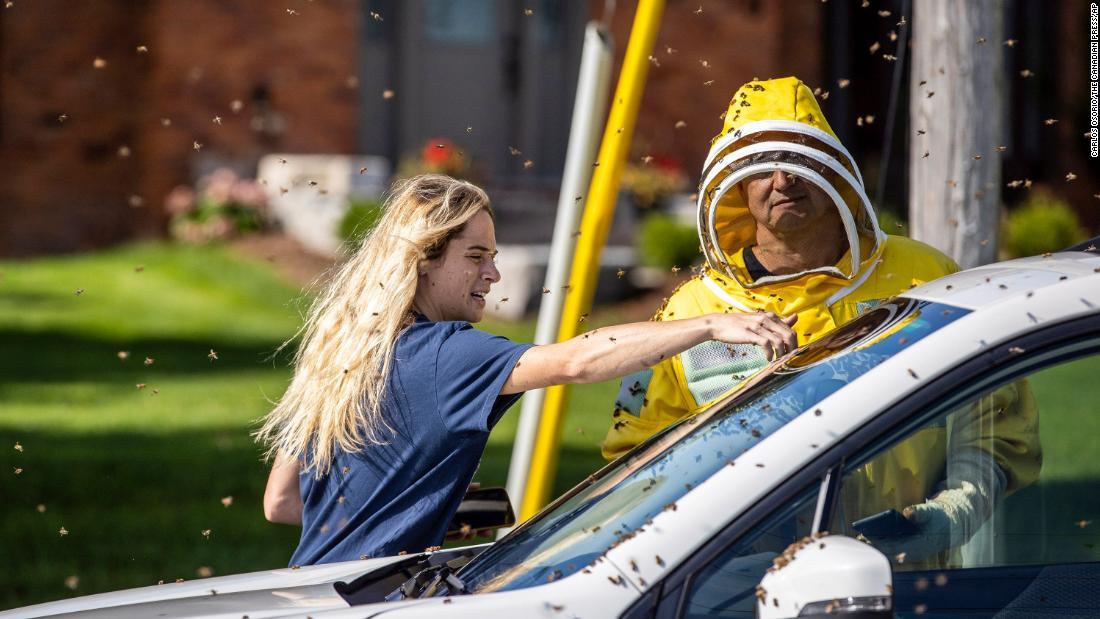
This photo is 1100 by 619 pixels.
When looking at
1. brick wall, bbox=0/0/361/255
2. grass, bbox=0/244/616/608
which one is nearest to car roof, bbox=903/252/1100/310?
grass, bbox=0/244/616/608

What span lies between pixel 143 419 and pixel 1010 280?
308 inches

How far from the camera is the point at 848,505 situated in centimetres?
238

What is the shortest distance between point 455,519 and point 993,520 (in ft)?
4.88

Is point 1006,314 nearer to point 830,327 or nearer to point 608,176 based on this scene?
point 830,327

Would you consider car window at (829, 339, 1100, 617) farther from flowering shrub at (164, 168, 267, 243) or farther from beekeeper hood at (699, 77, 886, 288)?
flowering shrub at (164, 168, 267, 243)

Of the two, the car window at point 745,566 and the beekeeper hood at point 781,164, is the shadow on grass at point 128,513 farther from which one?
the car window at point 745,566

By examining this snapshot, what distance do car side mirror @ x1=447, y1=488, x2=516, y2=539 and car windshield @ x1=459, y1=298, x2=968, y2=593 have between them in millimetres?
730

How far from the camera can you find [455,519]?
11.9ft

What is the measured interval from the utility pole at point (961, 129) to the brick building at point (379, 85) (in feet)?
32.3

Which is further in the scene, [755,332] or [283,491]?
[283,491]

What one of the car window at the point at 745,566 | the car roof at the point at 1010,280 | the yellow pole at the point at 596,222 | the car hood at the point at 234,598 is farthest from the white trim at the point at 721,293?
the yellow pole at the point at 596,222

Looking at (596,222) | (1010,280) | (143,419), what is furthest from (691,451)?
(143,419)

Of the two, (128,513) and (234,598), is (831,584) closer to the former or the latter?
(234,598)

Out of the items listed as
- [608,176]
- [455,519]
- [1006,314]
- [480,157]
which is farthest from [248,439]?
[480,157]
